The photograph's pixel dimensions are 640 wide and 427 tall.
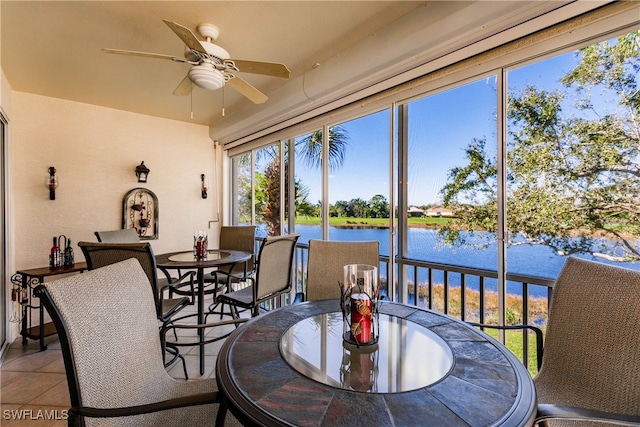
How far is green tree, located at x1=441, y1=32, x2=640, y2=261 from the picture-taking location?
1.55 m

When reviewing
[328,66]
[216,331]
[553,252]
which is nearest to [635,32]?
[553,252]

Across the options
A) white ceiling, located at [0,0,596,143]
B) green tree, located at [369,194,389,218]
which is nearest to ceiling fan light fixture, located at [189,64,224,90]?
white ceiling, located at [0,0,596,143]

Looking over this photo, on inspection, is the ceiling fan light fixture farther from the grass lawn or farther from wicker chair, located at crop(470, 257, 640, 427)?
wicker chair, located at crop(470, 257, 640, 427)

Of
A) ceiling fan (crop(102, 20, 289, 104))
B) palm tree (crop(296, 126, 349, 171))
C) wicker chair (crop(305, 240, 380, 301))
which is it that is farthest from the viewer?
palm tree (crop(296, 126, 349, 171))

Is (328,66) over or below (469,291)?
over

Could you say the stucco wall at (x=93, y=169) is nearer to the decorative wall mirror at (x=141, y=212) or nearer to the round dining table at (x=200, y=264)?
the decorative wall mirror at (x=141, y=212)

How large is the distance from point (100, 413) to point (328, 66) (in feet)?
9.31

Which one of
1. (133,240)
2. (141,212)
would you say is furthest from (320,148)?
(141,212)

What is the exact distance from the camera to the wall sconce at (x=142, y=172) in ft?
13.9

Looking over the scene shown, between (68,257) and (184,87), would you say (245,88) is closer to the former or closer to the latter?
(184,87)

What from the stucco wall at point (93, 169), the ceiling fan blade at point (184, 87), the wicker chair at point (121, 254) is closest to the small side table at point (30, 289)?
the stucco wall at point (93, 169)

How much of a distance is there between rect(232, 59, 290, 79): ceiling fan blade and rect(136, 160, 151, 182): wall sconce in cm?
290

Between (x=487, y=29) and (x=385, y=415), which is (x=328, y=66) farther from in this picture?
→ (x=385, y=415)

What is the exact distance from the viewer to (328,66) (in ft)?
8.99
